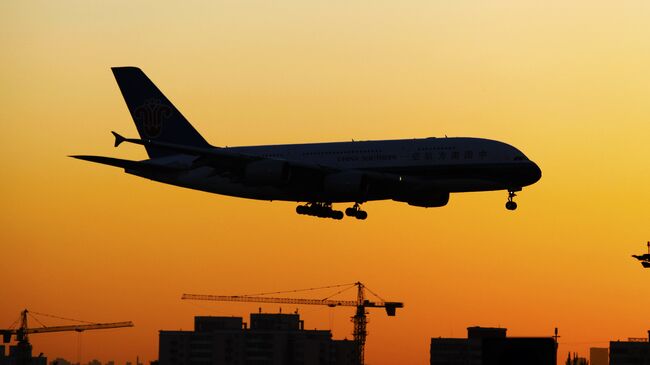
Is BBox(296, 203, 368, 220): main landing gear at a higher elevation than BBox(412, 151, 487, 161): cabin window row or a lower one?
lower

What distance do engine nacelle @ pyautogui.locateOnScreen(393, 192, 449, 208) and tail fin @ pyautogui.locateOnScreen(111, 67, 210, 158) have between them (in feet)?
73.8

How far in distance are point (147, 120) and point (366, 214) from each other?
2619 cm

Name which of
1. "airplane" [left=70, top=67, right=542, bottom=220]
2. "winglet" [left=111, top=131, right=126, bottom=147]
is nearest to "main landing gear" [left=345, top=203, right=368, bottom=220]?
"airplane" [left=70, top=67, right=542, bottom=220]

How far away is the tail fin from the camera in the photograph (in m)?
142

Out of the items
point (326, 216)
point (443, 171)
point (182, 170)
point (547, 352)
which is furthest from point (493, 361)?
point (182, 170)

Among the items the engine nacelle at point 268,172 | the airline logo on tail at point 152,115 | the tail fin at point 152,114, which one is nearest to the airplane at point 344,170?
the engine nacelle at point 268,172

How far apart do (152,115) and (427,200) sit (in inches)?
1197

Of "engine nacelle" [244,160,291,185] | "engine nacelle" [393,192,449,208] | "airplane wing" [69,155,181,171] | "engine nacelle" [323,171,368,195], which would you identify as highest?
"airplane wing" [69,155,181,171]

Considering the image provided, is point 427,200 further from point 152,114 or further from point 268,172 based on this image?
point 152,114

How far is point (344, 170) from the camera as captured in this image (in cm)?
12525

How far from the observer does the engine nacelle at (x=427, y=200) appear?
126 metres

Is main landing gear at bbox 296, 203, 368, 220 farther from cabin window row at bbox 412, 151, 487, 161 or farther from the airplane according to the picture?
cabin window row at bbox 412, 151, 487, 161

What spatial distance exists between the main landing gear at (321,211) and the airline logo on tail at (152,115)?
1885 centimetres

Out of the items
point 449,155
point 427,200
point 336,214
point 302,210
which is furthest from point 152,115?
point 449,155
